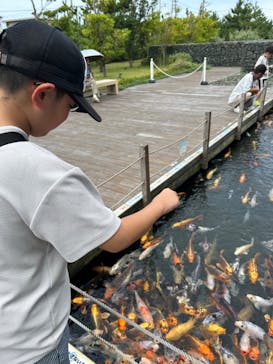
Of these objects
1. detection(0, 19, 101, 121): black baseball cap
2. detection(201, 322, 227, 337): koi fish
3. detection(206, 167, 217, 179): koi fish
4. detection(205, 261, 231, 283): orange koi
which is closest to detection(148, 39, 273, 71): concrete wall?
detection(206, 167, 217, 179): koi fish

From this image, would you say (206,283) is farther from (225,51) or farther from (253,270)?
(225,51)

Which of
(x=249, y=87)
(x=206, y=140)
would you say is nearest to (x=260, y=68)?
(x=249, y=87)

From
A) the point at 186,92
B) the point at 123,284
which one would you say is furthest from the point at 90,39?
the point at 123,284

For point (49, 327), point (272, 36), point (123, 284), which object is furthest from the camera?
point (272, 36)

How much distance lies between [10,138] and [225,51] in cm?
2812

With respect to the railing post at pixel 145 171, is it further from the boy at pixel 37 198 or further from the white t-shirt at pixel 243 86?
the white t-shirt at pixel 243 86

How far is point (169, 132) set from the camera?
28.5 ft

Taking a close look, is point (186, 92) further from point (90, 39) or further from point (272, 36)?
point (272, 36)

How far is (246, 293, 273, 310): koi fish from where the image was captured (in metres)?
4.27

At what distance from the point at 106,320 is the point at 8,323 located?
3.38 meters

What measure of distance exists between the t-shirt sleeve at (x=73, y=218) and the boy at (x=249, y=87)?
980cm

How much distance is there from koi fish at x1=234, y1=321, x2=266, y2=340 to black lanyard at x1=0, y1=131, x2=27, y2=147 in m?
4.02

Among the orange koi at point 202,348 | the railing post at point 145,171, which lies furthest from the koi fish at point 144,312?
the railing post at point 145,171

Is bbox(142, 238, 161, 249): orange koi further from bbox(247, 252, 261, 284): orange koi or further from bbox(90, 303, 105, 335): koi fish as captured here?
bbox(247, 252, 261, 284): orange koi
